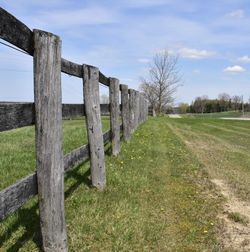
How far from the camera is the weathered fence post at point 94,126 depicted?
6.21 metres

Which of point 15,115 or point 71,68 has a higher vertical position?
point 71,68

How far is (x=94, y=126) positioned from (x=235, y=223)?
91.9 inches

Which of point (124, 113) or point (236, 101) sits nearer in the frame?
point (124, 113)

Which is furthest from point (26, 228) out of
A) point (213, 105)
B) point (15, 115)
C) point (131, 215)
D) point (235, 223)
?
point (213, 105)

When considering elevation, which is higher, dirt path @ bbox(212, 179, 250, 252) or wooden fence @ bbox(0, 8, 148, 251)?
wooden fence @ bbox(0, 8, 148, 251)

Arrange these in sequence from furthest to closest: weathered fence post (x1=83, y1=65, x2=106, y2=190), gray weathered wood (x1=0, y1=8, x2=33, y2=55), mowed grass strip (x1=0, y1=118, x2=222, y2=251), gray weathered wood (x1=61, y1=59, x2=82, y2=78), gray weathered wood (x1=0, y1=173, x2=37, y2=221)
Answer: weathered fence post (x1=83, y1=65, x2=106, y2=190)
gray weathered wood (x1=61, y1=59, x2=82, y2=78)
mowed grass strip (x1=0, y1=118, x2=222, y2=251)
gray weathered wood (x1=0, y1=173, x2=37, y2=221)
gray weathered wood (x1=0, y1=8, x2=33, y2=55)

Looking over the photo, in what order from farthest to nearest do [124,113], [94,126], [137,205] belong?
[124,113], [94,126], [137,205]

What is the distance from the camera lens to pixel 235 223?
5344mm

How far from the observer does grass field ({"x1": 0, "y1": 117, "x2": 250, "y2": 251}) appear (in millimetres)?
4418

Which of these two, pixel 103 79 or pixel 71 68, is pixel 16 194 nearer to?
pixel 71 68

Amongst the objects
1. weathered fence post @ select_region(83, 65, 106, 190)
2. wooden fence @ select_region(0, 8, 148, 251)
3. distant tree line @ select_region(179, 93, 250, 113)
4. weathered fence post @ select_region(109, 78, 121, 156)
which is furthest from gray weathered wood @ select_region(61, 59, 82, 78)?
distant tree line @ select_region(179, 93, 250, 113)

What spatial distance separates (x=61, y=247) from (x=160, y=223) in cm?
149

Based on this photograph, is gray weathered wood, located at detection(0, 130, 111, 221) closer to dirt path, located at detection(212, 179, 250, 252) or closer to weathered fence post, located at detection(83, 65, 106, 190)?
dirt path, located at detection(212, 179, 250, 252)

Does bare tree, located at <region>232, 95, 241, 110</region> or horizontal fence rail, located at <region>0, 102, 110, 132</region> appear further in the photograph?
bare tree, located at <region>232, 95, 241, 110</region>
